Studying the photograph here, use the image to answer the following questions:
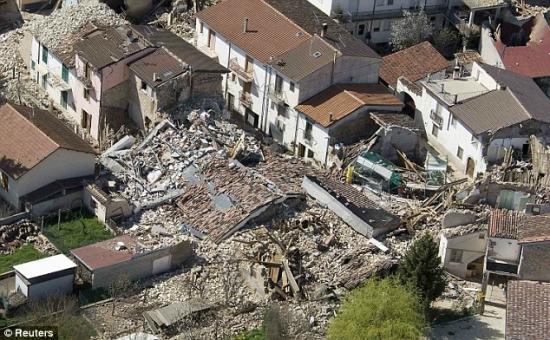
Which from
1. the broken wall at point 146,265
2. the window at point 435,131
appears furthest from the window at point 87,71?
the window at point 435,131

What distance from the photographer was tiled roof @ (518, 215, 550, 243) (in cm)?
5872

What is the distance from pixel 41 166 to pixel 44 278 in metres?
8.84

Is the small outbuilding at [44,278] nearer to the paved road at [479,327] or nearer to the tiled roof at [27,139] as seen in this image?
the tiled roof at [27,139]

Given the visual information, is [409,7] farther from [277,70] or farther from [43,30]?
[43,30]

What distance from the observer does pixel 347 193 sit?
215ft

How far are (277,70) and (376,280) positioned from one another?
699 inches

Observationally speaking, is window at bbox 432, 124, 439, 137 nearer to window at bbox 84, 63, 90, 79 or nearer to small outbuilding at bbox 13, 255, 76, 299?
window at bbox 84, 63, 90, 79

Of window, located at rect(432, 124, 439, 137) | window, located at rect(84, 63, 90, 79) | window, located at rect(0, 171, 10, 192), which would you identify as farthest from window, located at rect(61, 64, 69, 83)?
window, located at rect(432, 124, 439, 137)

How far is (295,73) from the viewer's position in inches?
2798

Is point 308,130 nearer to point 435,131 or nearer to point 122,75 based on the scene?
point 435,131

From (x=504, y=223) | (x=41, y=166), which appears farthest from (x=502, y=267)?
(x=41, y=166)

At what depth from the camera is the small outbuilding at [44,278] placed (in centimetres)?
5694

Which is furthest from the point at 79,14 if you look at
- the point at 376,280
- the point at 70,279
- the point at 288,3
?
the point at 376,280

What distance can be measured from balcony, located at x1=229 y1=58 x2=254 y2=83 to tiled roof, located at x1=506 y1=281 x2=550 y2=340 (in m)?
23.1
